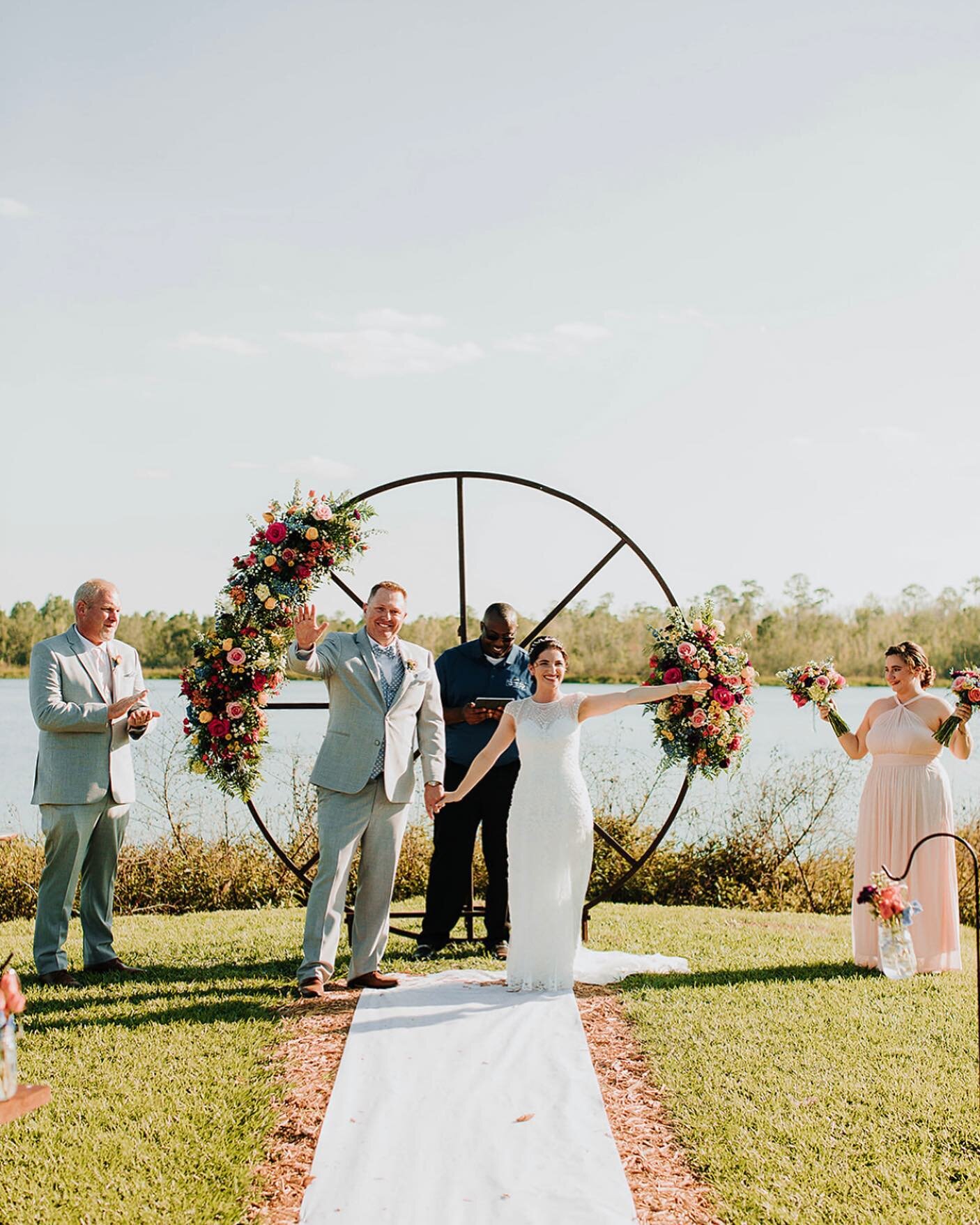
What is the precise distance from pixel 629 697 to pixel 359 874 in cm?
167

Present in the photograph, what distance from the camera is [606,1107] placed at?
4.33 metres

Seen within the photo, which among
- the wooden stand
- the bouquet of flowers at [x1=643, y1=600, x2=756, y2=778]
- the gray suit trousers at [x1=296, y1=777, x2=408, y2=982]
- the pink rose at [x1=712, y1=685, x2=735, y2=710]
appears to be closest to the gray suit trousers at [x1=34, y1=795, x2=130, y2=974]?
the gray suit trousers at [x1=296, y1=777, x2=408, y2=982]

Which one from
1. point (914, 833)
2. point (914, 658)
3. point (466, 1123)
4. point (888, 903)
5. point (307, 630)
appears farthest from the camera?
point (914, 658)

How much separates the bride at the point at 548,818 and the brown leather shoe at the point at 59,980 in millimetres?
2119

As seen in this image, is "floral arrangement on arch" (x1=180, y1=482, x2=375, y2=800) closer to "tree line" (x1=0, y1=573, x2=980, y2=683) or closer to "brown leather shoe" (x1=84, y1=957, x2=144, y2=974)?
"brown leather shoe" (x1=84, y1=957, x2=144, y2=974)

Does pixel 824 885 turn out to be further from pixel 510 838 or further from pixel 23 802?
pixel 23 802

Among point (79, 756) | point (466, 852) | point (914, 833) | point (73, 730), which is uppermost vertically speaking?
point (73, 730)

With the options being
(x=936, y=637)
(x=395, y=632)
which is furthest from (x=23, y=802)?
(x=936, y=637)

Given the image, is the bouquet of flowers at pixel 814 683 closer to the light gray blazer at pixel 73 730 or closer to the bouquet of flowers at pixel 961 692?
the bouquet of flowers at pixel 961 692

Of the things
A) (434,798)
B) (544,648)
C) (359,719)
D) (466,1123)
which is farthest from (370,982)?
(544,648)

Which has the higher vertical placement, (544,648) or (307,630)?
(307,630)

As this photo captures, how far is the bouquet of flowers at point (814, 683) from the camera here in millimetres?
6773

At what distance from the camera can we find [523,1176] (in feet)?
12.2

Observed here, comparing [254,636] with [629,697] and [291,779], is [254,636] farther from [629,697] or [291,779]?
[291,779]
